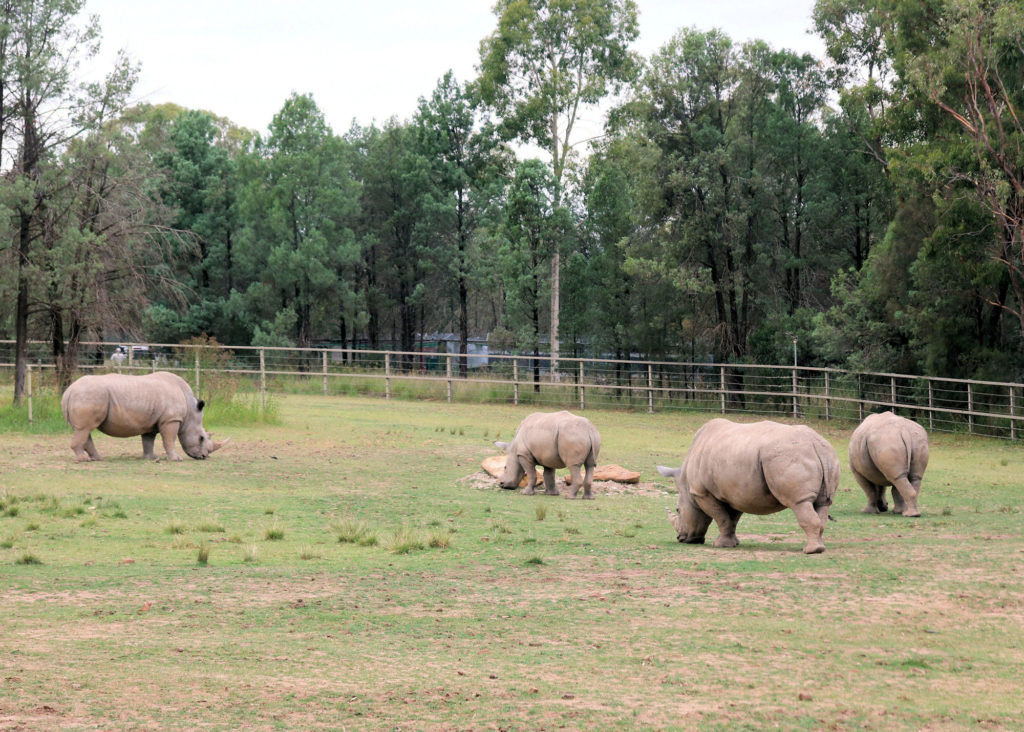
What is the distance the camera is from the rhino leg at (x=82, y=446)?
756 inches

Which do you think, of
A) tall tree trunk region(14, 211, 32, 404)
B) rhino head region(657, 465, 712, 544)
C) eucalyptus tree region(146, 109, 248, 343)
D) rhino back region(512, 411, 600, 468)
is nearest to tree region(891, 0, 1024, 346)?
rhino back region(512, 411, 600, 468)

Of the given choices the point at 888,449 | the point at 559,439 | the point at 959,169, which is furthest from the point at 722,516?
the point at 959,169

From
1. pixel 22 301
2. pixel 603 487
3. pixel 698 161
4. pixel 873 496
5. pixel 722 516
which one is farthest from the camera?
pixel 698 161

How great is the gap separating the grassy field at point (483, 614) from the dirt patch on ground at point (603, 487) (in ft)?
2.63

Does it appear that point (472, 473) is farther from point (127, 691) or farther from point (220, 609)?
point (127, 691)

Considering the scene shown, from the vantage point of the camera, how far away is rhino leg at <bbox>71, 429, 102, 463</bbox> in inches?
756

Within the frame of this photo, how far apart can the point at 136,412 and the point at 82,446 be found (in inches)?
39.4

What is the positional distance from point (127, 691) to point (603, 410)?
28.0 m

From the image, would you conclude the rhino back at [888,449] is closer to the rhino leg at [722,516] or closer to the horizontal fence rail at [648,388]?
the rhino leg at [722,516]

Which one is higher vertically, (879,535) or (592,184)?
(592,184)

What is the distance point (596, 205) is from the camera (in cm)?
4528

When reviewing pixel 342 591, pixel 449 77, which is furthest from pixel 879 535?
pixel 449 77

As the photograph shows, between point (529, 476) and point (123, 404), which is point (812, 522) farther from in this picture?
point (123, 404)

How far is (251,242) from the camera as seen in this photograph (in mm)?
53156
